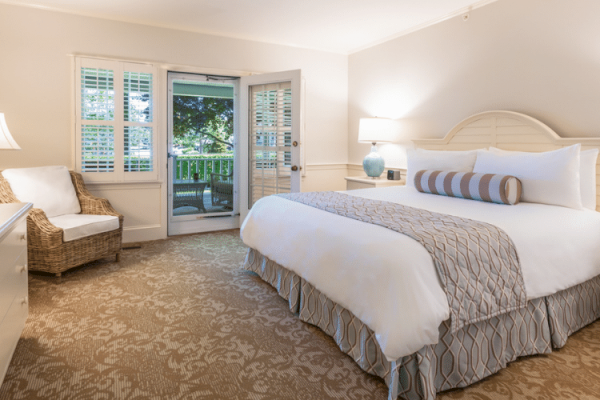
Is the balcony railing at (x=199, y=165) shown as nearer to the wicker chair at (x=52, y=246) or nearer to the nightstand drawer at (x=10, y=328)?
the wicker chair at (x=52, y=246)

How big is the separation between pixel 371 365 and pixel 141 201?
11.8ft

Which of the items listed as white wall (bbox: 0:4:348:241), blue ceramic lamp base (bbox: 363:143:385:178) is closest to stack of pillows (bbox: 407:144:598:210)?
blue ceramic lamp base (bbox: 363:143:385:178)

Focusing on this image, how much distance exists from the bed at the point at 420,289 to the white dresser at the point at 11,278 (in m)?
1.49

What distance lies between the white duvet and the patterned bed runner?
2.3 inches

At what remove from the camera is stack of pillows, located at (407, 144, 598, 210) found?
2752mm

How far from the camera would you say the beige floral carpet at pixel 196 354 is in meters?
1.88

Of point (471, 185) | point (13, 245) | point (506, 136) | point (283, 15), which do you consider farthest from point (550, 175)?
point (13, 245)

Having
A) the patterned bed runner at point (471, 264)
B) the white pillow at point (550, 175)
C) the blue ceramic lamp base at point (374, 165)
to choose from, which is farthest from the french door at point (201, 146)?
the patterned bed runner at point (471, 264)

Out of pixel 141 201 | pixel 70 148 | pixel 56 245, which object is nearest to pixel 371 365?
pixel 56 245

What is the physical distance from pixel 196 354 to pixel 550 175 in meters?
2.59

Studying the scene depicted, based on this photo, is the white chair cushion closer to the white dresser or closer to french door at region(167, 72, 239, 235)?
the white dresser

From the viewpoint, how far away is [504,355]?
2.07m

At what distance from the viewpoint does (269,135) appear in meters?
5.02

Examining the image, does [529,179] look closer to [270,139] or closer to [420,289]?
[420,289]
